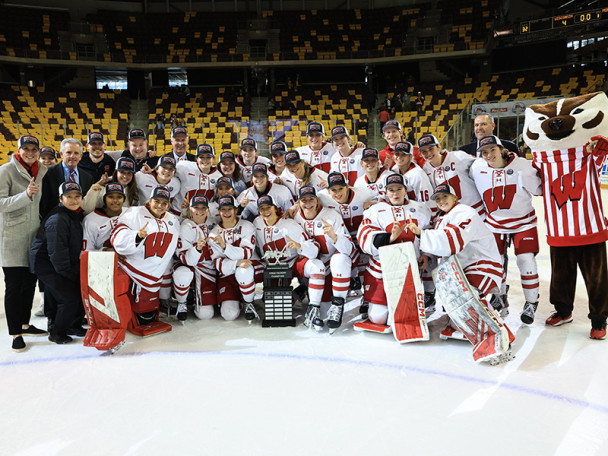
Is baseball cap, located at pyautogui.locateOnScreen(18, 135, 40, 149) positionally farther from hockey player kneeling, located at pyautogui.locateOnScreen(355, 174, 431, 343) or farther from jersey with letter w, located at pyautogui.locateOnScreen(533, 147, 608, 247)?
jersey with letter w, located at pyautogui.locateOnScreen(533, 147, 608, 247)

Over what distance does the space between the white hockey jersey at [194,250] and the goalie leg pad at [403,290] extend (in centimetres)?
180

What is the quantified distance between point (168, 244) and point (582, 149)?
12.1 feet

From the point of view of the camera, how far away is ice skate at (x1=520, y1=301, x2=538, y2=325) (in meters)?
4.14

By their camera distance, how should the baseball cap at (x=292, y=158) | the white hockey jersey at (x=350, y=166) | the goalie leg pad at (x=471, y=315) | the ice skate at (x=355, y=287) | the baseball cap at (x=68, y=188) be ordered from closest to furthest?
the goalie leg pad at (x=471, y=315) < the baseball cap at (x=68, y=188) < the baseball cap at (x=292, y=158) < the ice skate at (x=355, y=287) < the white hockey jersey at (x=350, y=166)

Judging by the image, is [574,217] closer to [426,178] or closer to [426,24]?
[426,178]

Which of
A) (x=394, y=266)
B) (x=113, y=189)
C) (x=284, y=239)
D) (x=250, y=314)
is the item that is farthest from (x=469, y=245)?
(x=113, y=189)

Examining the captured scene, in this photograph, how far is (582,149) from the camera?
12.6 ft

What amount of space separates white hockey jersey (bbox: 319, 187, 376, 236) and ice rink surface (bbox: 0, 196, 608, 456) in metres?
1.22

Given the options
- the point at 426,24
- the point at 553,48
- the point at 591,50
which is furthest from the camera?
the point at 426,24

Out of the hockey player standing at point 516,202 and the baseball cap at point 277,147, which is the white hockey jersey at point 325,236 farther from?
the hockey player standing at point 516,202

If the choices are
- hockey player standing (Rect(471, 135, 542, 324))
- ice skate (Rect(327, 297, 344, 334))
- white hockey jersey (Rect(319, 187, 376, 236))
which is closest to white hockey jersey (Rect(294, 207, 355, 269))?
white hockey jersey (Rect(319, 187, 376, 236))

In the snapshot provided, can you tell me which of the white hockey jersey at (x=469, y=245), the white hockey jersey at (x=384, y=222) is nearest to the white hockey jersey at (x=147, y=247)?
the white hockey jersey at (x=384, y=222)

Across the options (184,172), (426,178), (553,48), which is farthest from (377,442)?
(553,48)

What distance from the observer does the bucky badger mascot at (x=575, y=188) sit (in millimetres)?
3783
